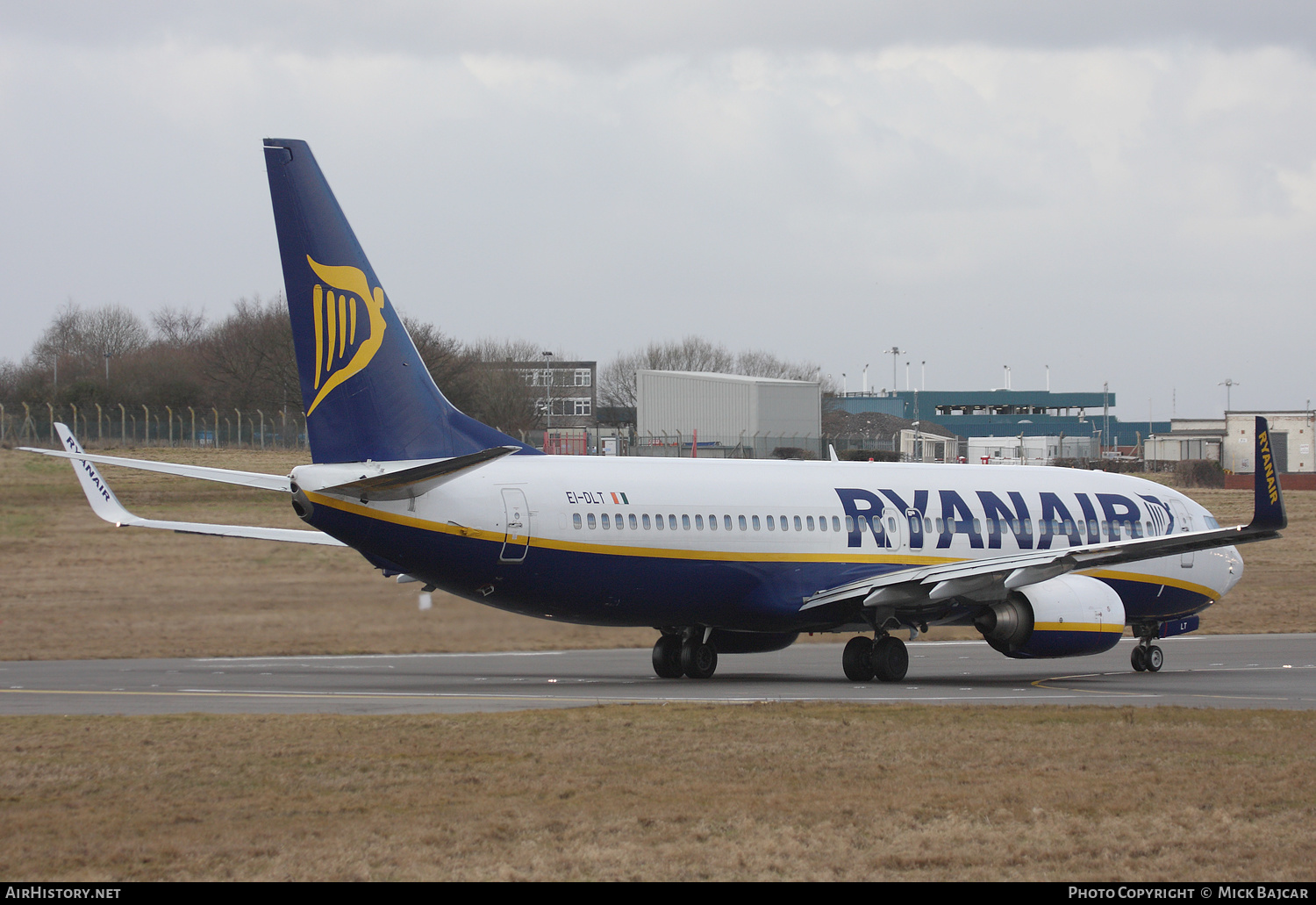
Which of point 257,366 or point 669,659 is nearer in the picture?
point 669,659

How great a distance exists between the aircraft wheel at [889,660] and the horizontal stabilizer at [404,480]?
24.5 feet

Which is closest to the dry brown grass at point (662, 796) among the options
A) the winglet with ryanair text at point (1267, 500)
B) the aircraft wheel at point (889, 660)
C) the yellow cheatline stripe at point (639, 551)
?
the yellow cheatline stripe at point (639, 551)

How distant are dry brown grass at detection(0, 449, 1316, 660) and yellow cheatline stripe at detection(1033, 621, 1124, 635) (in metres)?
7.84

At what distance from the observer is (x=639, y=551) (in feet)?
71.2

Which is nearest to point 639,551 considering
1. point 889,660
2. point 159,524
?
point 889,660

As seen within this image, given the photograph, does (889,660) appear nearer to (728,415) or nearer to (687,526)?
(687,526)

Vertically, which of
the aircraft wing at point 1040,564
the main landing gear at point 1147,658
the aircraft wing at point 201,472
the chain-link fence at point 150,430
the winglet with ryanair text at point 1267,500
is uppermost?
the chain-link fence at point 150,430

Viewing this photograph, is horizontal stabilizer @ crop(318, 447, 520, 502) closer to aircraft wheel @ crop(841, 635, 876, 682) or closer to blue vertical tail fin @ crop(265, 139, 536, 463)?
blue vertical tail fin @ crop(265, 139, 536, 463)

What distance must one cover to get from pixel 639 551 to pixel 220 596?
35.0 feet

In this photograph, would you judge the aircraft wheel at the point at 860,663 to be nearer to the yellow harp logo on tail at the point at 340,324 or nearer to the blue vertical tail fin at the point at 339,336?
the blue vertical tail fin at the point at 339,336

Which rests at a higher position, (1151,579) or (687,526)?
(687,526)

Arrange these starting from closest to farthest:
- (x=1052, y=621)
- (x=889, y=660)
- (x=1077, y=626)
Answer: (x=1052, y=621) → (x=1077, y=626) → (x=889, y=660)

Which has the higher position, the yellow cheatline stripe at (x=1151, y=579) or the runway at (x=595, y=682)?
the yellow cheatline stripe at (x=1151, y=579)

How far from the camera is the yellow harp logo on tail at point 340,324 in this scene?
1922 centimetres
